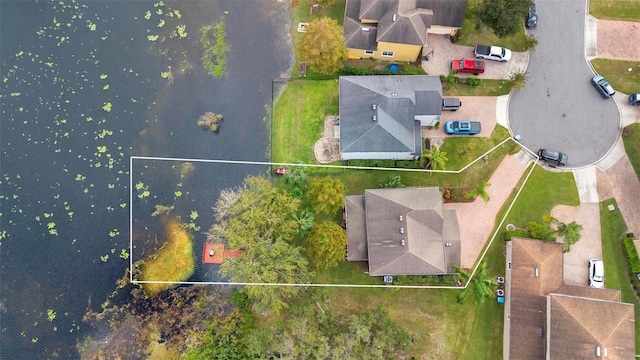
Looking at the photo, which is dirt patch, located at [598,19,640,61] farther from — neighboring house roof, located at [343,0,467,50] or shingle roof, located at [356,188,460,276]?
shingle roof, located at [356,188,460,276]

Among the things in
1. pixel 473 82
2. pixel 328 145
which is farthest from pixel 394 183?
pixel 473 82

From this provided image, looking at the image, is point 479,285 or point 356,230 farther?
point 356,230

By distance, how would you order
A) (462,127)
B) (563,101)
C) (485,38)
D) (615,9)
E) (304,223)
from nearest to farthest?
(304,223) < (462,127) < (563,101) < (485,38) < (615,9)

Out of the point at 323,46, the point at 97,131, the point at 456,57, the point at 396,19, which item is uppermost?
the point at 396,19

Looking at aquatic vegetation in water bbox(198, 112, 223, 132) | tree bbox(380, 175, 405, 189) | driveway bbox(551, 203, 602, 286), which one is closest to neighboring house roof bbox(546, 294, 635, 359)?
driveway bbox(551, 203, 602, 286)

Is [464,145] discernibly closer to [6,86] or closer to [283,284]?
[283,284]

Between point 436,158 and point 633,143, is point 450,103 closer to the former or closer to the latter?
point 436,158

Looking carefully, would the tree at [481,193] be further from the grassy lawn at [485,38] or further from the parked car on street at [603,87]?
the parked car on street at [603,87]
